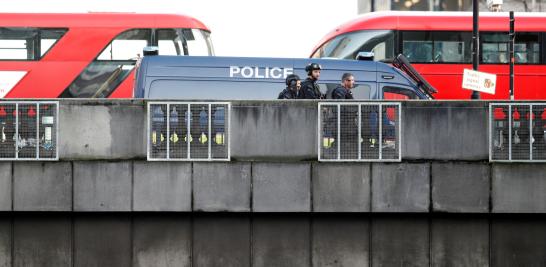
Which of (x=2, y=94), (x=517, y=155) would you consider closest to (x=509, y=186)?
(x=517, y=155)

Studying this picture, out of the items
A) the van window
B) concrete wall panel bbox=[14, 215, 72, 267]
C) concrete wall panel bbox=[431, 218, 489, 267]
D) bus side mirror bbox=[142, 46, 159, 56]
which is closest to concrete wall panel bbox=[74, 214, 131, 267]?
concrete wall panel bbox=[14, 215, 72, 267]

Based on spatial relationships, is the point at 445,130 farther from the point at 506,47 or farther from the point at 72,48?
the point at 72,48

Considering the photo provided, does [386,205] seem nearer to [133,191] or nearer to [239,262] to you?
[239,262]

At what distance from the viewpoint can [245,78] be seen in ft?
62.7

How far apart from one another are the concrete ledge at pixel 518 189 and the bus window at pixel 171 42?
13.0m

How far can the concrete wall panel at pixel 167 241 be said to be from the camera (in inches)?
569

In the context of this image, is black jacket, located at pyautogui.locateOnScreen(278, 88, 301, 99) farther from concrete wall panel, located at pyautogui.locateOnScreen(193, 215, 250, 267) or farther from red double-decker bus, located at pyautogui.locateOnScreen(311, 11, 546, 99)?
red double-decker bus, located at pyautogui.locateOnScreen(311, 11, 546, 99)

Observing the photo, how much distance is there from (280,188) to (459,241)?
242cm

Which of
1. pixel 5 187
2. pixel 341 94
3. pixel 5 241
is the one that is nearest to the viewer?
pixel 5 187

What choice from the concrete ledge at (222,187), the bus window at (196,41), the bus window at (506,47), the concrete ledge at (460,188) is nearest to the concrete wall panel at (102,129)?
the concrete ledge at (222,187)

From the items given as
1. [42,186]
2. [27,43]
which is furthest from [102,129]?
[27,43]

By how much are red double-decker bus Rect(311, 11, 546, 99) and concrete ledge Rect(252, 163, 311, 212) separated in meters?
12.2

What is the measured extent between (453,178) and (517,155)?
0.91 metres

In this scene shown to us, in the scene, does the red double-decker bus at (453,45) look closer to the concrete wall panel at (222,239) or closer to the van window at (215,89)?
the van window at (215,89)
